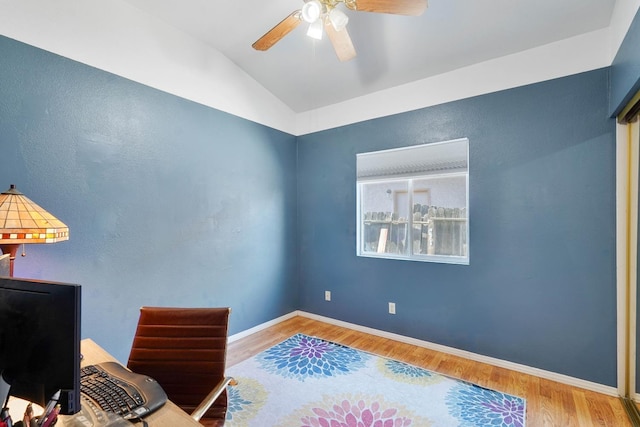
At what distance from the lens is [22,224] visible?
1448mm

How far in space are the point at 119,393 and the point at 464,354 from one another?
2817 millimetres

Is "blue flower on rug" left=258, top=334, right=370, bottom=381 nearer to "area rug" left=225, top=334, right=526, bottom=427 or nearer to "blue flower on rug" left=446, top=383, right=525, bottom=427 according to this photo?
"area rug" left=225, top=334, right=526, bottom=427

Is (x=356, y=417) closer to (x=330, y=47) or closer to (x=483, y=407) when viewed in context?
(x=483, y=407)

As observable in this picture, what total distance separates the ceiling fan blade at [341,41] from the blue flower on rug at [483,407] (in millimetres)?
2654

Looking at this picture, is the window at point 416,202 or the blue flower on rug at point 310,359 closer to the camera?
the blue flower on rug at point 310,359

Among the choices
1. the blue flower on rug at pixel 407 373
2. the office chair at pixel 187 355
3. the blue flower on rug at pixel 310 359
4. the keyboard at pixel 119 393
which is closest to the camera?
the keyboard at pixel 119 393

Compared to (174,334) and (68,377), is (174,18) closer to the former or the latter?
(174,334)

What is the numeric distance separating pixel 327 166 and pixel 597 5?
2636mm

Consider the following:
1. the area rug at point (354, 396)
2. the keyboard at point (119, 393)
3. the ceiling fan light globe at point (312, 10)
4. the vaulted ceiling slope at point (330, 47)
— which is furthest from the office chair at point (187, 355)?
the vaulted ceiling slope at point (330, 47)

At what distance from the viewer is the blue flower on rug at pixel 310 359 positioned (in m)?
2.53

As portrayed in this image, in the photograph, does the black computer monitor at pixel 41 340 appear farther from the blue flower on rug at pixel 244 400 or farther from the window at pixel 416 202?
the window at pixel 416 202

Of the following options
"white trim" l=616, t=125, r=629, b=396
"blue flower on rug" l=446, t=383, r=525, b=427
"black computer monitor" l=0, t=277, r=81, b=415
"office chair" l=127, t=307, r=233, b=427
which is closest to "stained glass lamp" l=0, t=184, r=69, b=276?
"office chair" l=127, t=307, r=233, b=427

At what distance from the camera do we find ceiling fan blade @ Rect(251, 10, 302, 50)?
6.15 ft

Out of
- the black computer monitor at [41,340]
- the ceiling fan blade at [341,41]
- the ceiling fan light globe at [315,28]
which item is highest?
the ceiling fan blade at [341,41]
